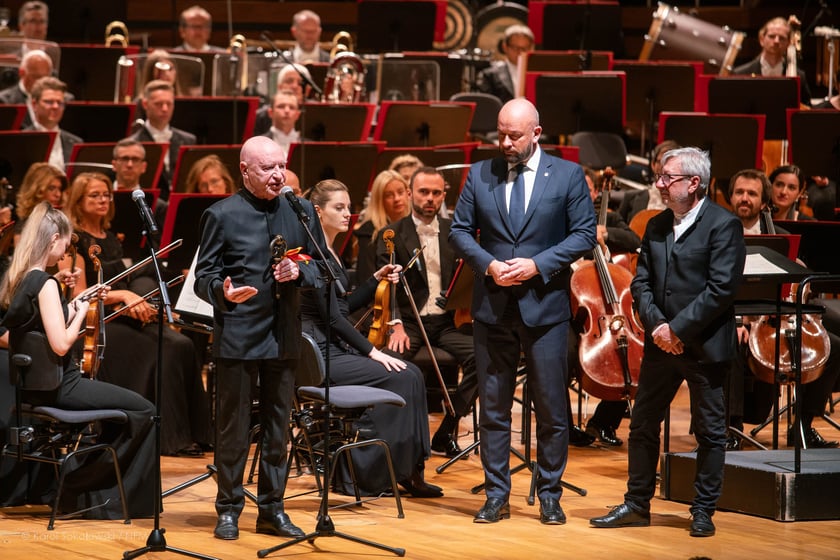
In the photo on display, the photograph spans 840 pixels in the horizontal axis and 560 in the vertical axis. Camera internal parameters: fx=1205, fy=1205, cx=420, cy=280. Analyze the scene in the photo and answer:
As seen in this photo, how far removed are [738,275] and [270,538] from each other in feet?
6.39

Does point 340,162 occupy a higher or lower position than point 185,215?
higher

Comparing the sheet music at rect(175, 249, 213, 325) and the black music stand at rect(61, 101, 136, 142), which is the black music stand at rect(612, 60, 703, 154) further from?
the sheet music at rect(175, 249, 213, 325)

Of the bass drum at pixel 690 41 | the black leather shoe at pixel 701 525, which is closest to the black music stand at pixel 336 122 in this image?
the bass drum at pixel 690 41

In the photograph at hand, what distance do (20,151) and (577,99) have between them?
369 cm

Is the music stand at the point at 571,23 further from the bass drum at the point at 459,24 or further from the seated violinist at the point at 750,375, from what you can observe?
the seated violinist at the point at 750,375

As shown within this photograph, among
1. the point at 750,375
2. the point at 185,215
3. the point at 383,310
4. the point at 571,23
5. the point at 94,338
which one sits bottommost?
the point at 750,375

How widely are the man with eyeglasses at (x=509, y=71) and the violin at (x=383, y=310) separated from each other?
4.94 m

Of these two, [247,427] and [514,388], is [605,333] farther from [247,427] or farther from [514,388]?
[247,427]

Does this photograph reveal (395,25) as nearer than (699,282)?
No

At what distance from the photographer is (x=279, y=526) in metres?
4.37

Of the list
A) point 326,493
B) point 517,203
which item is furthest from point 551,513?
point 517,203

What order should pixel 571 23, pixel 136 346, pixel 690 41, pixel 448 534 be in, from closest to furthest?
pixel 448 534 → pixel 136 346 → pixel 690 41 → pixel 571 23

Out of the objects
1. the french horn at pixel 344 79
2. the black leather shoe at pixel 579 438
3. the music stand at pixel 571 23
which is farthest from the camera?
the music stand at pixel 571 23

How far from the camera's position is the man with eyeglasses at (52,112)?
8031mm
